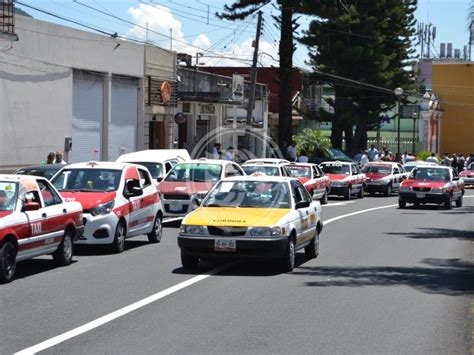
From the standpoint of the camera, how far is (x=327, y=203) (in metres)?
38.2

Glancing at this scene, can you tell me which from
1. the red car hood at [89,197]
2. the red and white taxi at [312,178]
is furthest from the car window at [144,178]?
the red and white taxi at [312,178]

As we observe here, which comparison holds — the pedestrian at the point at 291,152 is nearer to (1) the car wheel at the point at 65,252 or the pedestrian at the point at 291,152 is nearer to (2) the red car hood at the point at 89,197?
(2) the red car hood at the point at 89,197

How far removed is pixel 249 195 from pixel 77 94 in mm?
23670

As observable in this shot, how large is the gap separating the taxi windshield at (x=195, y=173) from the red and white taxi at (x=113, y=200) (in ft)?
14.9

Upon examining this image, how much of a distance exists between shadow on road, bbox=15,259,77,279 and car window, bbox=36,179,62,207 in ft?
3.55

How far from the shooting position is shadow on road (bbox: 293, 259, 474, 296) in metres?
14.5

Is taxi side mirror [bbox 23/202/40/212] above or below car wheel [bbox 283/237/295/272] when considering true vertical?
above

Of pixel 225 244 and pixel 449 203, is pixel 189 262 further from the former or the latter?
pixel 449 203

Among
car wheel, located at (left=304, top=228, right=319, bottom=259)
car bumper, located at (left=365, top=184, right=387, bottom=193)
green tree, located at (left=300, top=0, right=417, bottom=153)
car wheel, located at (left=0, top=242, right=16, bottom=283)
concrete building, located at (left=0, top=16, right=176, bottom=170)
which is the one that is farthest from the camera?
green tree, located at (left=300, top=0, right=417, bottom=153)

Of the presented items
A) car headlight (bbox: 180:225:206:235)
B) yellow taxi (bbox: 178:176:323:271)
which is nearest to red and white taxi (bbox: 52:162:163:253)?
yellow taxi (bbox: 178:176:323:271)

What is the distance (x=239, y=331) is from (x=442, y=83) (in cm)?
8722

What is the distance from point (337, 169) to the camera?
41781 mm

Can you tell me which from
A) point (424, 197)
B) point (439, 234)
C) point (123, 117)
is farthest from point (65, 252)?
point (123, 117)

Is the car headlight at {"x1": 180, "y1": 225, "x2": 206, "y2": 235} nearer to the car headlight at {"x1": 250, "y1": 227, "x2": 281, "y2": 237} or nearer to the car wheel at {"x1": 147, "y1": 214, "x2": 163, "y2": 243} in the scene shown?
the car headlight at {"x1": 250, "y1": 227, "x2": 281, "y2": 237}
